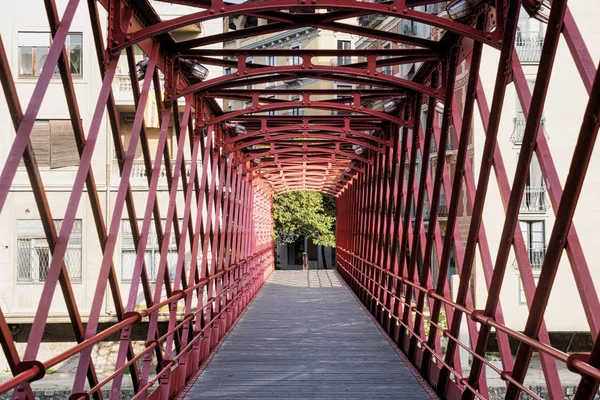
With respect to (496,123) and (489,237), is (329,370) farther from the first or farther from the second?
(489,237)

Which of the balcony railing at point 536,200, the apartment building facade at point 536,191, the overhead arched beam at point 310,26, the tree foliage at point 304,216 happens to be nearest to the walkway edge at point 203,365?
the overhead arched beam at point 310,26

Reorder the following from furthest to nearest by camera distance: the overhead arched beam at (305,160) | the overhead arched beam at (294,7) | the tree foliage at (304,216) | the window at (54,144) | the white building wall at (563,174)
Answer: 1. the tree foliage at (304,216)
2. the white building wall at (563,174)
3. the window at (54,144)
4. the overhead arched beam at (305,160)
5. the overhead arched beam at (294,7)

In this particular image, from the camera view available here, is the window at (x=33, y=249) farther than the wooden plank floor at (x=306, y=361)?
Yes

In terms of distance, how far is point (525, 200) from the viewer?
23453 millimetres

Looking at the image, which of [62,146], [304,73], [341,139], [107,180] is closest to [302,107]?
[304,73]

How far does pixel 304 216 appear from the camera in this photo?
3912 cm

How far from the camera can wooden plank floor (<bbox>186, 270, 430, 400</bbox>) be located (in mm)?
7137

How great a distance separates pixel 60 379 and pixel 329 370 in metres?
12.5

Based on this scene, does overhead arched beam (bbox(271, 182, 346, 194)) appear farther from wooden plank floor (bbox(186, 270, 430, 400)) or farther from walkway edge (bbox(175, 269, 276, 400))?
walkway edge (bbox(175, 269, 276, 400))

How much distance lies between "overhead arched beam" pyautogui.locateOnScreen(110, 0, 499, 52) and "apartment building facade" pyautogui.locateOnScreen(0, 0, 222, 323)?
1327 centimetres

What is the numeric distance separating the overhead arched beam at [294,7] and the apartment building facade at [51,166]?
1327 centimetres

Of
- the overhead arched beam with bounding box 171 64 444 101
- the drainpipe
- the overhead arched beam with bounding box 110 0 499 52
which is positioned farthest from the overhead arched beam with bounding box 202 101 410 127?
the drainpipe

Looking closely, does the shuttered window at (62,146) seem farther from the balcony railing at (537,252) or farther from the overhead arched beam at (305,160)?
the balcony railing at (537,252)

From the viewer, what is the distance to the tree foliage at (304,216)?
3903 cm
